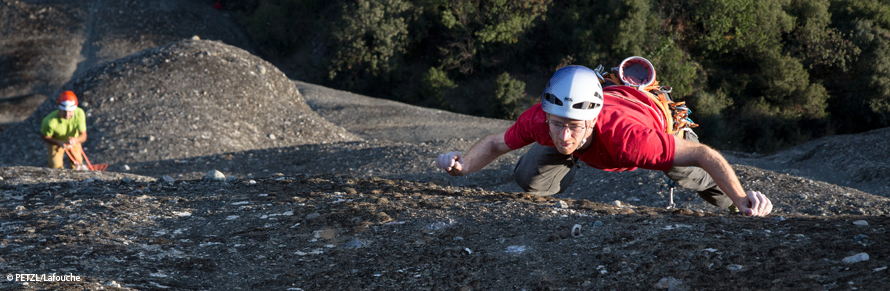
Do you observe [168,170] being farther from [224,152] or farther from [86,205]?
[86,205]

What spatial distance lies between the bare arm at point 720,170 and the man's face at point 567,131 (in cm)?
55

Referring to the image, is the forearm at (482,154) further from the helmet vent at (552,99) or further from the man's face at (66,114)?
the man's face at (66,114)

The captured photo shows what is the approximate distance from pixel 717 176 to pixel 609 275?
2.94 feet

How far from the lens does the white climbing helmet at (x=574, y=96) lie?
358cm

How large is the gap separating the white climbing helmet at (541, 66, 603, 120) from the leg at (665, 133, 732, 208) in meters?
1.05

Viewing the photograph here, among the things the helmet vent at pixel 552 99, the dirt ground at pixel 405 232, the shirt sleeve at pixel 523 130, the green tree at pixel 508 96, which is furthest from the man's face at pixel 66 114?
the green tree at pixel 508 96

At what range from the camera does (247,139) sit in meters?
11.6

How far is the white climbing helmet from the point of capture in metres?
3.58

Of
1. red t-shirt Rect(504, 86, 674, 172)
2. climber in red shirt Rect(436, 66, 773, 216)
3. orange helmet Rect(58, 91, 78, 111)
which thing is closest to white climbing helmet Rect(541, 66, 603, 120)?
climber in red shirt Rect(436, 66, 773, 216)

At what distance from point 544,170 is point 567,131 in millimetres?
1211

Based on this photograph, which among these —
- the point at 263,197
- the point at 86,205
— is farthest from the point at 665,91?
the point at 86,205

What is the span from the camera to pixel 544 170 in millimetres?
4879

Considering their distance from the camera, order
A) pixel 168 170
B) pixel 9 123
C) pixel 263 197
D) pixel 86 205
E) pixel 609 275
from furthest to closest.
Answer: pixel 9 123, pixel 168 170, pixel 263 197, pixel 86 205, pixel 609 275

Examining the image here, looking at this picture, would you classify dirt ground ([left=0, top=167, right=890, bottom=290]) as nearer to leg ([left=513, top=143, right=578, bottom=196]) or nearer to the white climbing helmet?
leg ([left=513, top=143, right=578, bottom=196])
